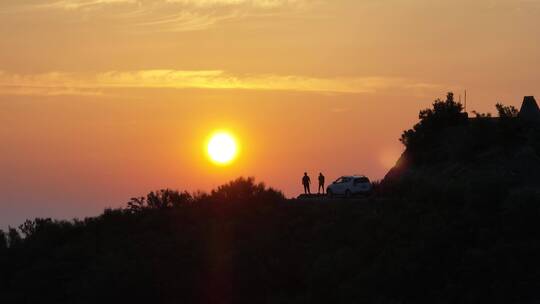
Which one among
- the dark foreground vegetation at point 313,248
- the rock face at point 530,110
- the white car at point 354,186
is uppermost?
the rock face at point 530,110

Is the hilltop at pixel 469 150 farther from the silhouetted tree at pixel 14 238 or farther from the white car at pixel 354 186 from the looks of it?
the silhouetted tree at pixel 14 238

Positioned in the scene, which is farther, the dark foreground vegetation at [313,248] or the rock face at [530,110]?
the rock face at [530,110]

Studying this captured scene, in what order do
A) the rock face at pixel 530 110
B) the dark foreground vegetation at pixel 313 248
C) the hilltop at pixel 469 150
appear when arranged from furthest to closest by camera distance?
the rock face at pixel 530 110, the hilltop at pixel 469 150, the dark foreground vegetation at pixel 313 248

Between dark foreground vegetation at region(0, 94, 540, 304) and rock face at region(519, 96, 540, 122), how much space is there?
3292mm

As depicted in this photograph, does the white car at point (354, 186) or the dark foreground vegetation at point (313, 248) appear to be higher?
the white car at point (354, 186)

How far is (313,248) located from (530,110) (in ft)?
75.0

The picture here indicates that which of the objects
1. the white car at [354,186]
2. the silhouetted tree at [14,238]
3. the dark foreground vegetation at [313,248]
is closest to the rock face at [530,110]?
the dark foreground vegetation at [313,248]

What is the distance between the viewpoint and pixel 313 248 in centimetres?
6612

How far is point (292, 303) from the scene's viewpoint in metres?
59.8

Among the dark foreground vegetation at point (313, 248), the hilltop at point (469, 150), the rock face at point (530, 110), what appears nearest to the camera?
the dark foreground vegetation at point (313, 248)

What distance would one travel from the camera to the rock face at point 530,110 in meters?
81.8

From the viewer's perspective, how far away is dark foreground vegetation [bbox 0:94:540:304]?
194ft

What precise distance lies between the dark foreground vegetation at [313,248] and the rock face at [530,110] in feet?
10.8

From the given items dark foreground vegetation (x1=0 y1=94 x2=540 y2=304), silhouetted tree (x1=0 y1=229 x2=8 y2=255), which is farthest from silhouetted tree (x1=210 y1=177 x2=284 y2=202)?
silhouetted tree (x1=0 y1=229 x2=8 y2=255)
